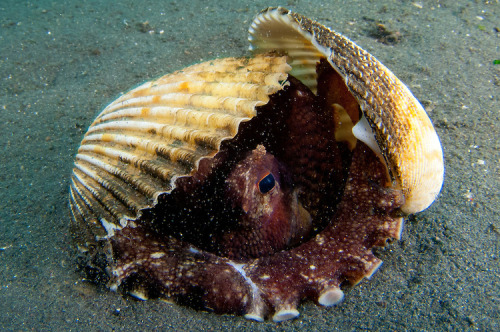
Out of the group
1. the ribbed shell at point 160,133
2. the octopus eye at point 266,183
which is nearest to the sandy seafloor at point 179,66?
the ribbed shell at point 160,133

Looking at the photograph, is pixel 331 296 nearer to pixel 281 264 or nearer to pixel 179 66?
pixel 281 264

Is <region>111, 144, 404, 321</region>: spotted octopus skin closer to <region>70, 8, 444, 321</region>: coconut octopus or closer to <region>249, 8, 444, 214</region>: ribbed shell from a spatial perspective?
<region>70, 8, 444, 321</region>: coconut octopus

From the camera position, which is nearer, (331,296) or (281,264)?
(331,296)

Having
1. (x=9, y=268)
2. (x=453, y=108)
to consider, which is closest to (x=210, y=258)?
(x=9, y=268)

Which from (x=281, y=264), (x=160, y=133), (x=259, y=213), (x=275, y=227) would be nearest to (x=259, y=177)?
(x=259, y=213)

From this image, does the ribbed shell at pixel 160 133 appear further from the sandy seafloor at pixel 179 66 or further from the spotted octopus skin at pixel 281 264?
the sandy seafloor at pixel 179 66

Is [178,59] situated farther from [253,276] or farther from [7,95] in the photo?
[253,276]
